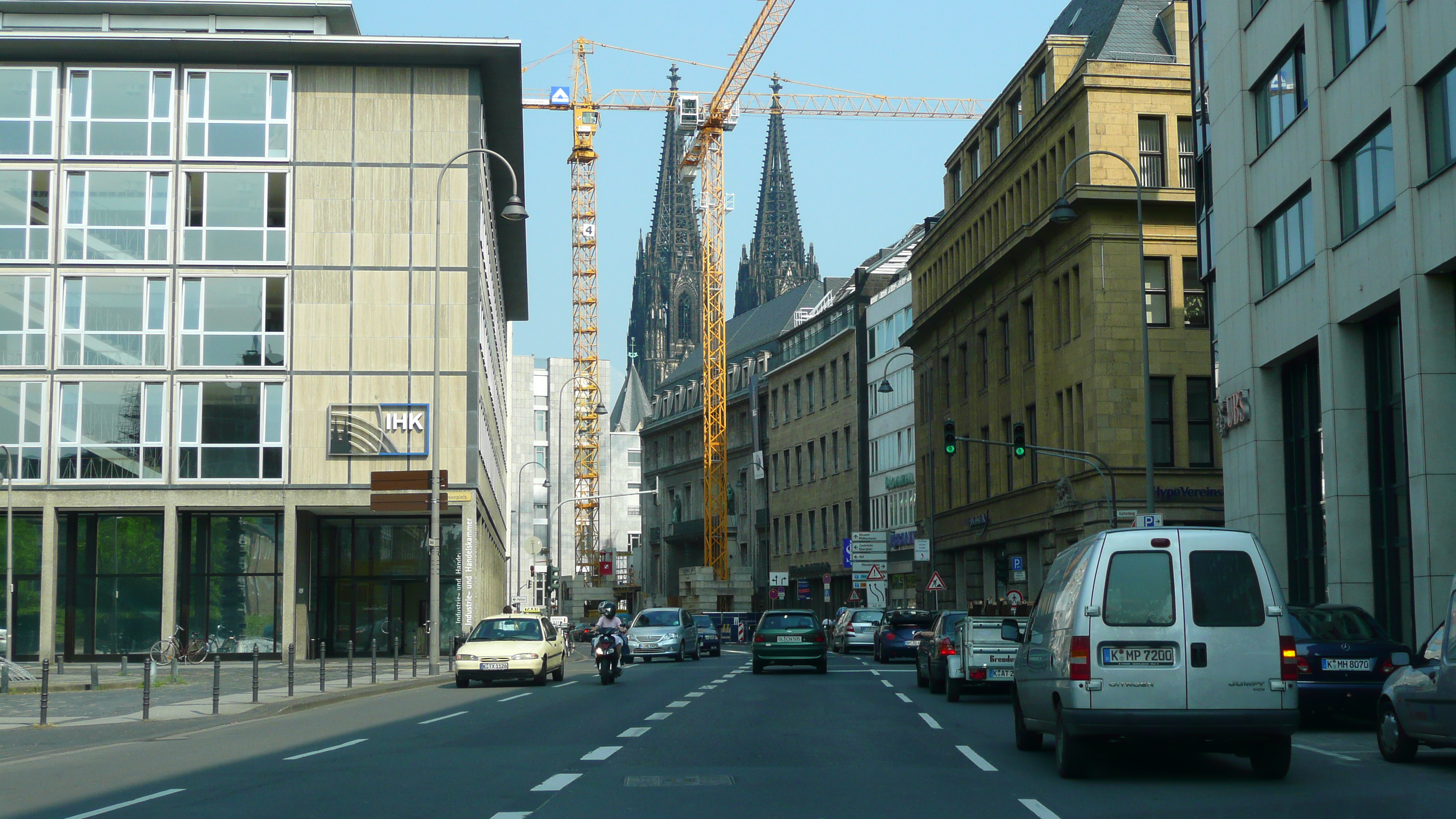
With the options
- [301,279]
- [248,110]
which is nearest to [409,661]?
[301,279]

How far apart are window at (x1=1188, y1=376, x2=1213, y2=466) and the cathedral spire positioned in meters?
132

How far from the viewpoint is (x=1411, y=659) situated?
14172 millimetres

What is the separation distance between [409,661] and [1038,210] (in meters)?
24.5

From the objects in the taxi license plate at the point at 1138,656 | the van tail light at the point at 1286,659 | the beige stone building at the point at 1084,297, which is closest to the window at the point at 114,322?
the beige stone building at the point at 1084,297

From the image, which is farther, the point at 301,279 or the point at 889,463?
the point at 889,463

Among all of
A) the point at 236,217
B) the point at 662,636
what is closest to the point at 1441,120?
the point at 662,636

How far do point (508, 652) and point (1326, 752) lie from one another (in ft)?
59.4

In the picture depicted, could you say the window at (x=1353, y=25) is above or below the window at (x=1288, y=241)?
above

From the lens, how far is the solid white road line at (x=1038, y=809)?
995cm

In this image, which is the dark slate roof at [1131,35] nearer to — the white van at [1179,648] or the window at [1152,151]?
the window at [1152,151]

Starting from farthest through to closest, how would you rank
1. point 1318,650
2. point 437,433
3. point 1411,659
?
point 437,433, point 1318,650, point 1411,659

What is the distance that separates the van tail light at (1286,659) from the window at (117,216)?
3798 centimetres

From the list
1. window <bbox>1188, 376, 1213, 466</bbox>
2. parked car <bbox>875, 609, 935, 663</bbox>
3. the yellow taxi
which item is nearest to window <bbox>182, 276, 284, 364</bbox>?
the yellow taxi

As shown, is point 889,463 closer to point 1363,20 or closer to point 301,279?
point 301,279
